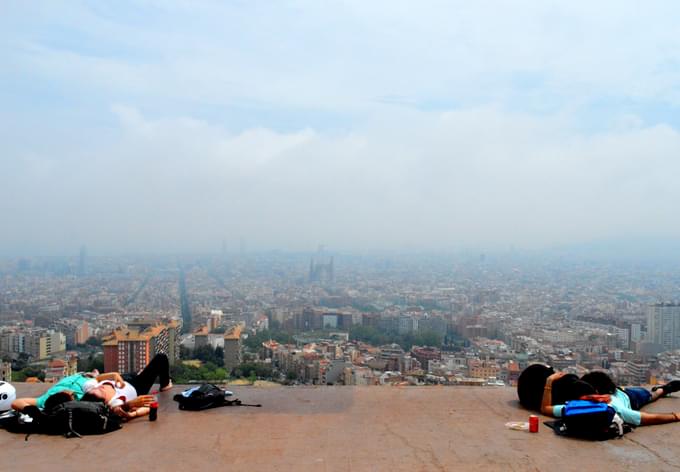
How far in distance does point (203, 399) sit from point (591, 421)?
346 cm

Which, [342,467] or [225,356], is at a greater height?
[342,467]

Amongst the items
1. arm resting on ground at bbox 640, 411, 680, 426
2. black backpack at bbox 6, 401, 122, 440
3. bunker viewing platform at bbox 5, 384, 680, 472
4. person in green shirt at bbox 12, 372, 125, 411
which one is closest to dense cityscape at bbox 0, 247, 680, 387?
bunker viewing platform at bbox 5, 384, 680, 472

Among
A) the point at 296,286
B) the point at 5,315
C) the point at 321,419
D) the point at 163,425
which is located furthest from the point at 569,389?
the point at 296,286

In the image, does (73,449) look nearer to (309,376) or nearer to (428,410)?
(428,410)

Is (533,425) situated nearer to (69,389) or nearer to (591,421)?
(591,421)

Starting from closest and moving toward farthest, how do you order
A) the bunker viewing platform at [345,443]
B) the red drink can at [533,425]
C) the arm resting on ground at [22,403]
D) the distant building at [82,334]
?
the bunker viewing platform at [345,443] → the red drink can at [533,425] → the arm resting on ground at [22,403] → the distant building at [82,334]

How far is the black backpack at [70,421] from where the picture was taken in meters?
4.92

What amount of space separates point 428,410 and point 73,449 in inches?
122

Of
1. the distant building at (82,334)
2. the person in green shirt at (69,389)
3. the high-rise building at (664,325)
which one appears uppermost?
the person in green shirt at (69,389)

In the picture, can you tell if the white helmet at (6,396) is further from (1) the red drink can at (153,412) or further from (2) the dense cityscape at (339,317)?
(2) the dense cityscape at (339,317)

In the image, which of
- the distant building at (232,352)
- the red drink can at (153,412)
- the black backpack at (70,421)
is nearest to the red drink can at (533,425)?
the red drink can at (153,412)

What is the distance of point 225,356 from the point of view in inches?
648

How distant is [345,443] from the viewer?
4742 mm

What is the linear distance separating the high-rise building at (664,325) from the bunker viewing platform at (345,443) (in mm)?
18926
